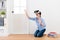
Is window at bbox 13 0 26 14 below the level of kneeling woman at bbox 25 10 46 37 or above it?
above

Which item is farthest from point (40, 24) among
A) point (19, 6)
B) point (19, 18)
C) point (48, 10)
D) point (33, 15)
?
point (19, 6)

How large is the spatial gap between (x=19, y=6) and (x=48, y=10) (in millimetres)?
961

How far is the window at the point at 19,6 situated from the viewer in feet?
14.2

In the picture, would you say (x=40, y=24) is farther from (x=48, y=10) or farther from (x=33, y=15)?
(x=48, y=10)

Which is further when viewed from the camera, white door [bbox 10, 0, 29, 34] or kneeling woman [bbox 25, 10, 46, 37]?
white door [bbox 10, 0, 29, 34]

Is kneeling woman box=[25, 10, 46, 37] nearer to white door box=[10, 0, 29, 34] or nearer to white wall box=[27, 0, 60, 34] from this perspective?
white wall box=[27, 0, 60, 34]

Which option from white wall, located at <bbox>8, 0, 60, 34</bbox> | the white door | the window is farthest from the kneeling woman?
the window

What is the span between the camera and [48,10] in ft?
14.0

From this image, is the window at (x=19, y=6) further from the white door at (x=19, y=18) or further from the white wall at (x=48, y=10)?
the white wall at (x=48, y=10)

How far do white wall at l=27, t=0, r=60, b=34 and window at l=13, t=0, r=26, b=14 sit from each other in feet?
0.55

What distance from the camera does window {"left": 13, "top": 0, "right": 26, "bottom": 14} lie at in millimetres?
4316

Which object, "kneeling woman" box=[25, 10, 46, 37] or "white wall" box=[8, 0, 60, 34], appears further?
"white wall" box=[8, 0, 60, 34]

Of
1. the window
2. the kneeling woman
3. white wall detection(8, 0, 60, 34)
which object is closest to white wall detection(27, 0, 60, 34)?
white wall detection(8, 0, 60, 34)

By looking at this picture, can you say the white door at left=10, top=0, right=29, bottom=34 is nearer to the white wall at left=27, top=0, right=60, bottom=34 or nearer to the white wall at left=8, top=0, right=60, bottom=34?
the white wall at left=8, top=0, right=60, bottom=34
